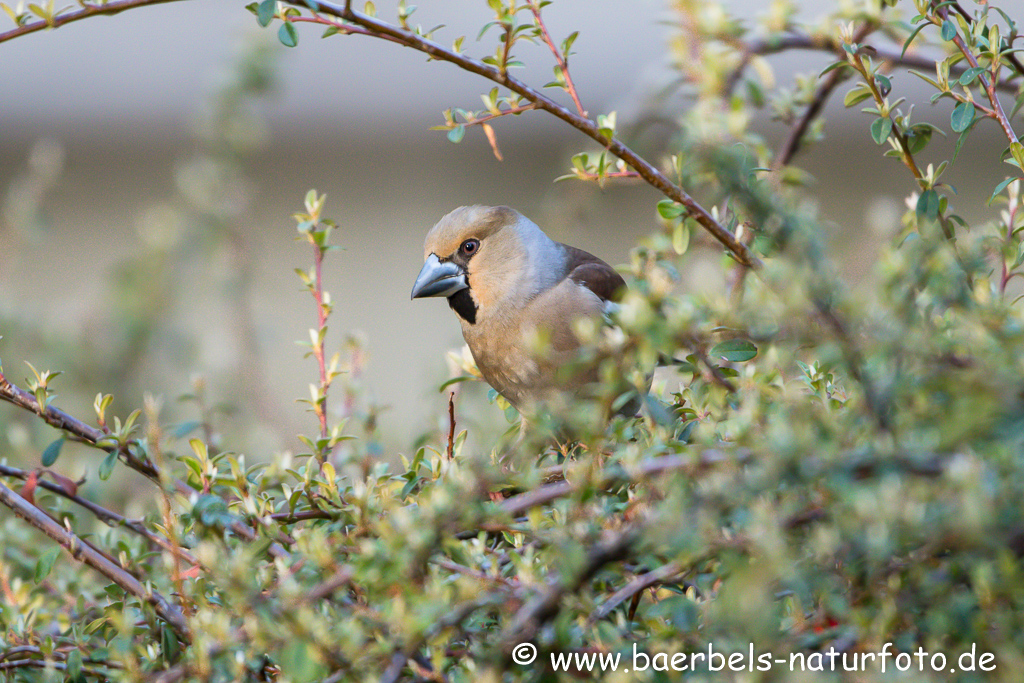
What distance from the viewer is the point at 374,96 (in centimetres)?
631

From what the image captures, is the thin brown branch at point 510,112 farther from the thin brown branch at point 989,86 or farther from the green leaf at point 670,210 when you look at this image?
the thin brown branch at point 989,86

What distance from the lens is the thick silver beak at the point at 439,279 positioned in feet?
8.88

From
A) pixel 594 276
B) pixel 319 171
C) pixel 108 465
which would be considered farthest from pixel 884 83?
pixel 319 171

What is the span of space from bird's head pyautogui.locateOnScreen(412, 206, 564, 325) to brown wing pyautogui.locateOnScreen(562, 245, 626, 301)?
0.19 feet

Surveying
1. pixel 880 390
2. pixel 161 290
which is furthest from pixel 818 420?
pixel 161 290

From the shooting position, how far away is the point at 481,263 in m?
2.77

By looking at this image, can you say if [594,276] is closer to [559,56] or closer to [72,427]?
[559,56]

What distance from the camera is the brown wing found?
2.71 metres

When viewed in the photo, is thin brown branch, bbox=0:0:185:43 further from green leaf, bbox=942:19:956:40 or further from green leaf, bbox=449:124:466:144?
green leaf, bbox=942:19:956:40

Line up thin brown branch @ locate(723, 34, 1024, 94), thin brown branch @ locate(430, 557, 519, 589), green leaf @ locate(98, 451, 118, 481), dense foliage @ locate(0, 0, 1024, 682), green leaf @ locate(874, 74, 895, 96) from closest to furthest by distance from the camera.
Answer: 1. dense foliage @ locate(0, 0, 1024, 682)
2. thin brown branch @ locate(430, 557, 519, 589)
3. green leaf @ locate(98, 451, 118, 481)
4. green leaf @ locate(874, 74, 895, 96)
5. thin brown branch @ locate(723, 34, 1024, 94)

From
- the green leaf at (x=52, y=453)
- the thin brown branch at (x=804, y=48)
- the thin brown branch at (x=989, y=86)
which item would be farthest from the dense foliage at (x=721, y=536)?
the thin brown branch at (x=804, y=48)

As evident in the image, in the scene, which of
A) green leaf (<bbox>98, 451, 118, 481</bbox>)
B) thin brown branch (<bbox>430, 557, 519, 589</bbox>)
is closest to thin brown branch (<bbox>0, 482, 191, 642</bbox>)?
green leaf (<bbox>98, 451, 118, 481</bbox>)

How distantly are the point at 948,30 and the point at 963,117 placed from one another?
159mm

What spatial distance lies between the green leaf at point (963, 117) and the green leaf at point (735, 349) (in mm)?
568
